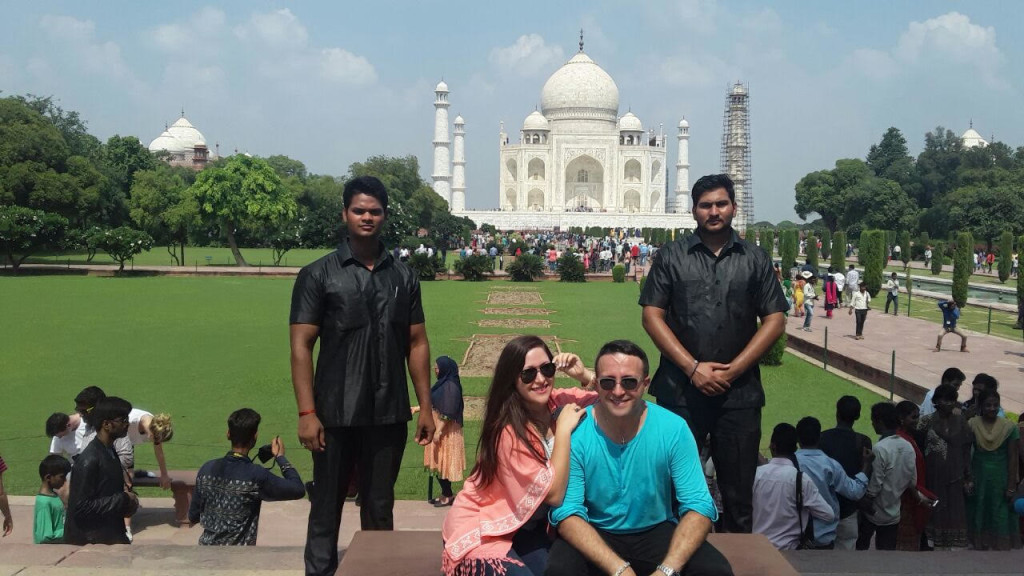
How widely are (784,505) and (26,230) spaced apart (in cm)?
2065

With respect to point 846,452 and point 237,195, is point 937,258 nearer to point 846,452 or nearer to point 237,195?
point 237,195

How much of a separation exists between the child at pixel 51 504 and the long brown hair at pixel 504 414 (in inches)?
73.0

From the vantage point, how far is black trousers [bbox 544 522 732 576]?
2260 millimetres

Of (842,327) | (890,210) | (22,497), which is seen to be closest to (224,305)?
(842,327)

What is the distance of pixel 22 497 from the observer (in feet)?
14.6

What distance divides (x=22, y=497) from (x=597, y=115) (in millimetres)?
49673

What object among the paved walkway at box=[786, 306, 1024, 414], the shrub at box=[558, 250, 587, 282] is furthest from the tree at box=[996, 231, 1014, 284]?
the paved walkway at box=[786, 306, 1024, 414]

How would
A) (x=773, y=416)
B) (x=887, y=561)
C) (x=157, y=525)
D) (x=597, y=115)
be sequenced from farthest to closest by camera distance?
(x=597, y=115)
(x=773, y=416)
(x=157, y=525)
(x=887, y=561)

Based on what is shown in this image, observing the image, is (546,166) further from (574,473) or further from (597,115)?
(574,473)

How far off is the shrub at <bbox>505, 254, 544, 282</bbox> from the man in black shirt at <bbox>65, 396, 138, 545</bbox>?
17.5 meters

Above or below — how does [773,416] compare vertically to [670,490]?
below

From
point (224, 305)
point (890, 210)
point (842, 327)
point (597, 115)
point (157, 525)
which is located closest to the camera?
point (157, 525)

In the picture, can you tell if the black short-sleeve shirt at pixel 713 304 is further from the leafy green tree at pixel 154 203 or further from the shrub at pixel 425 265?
the leafy green tree at pixel 154 203

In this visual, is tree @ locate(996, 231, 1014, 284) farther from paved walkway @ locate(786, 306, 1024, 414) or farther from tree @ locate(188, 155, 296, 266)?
tree @ locate(188, 155, 296, 266)
